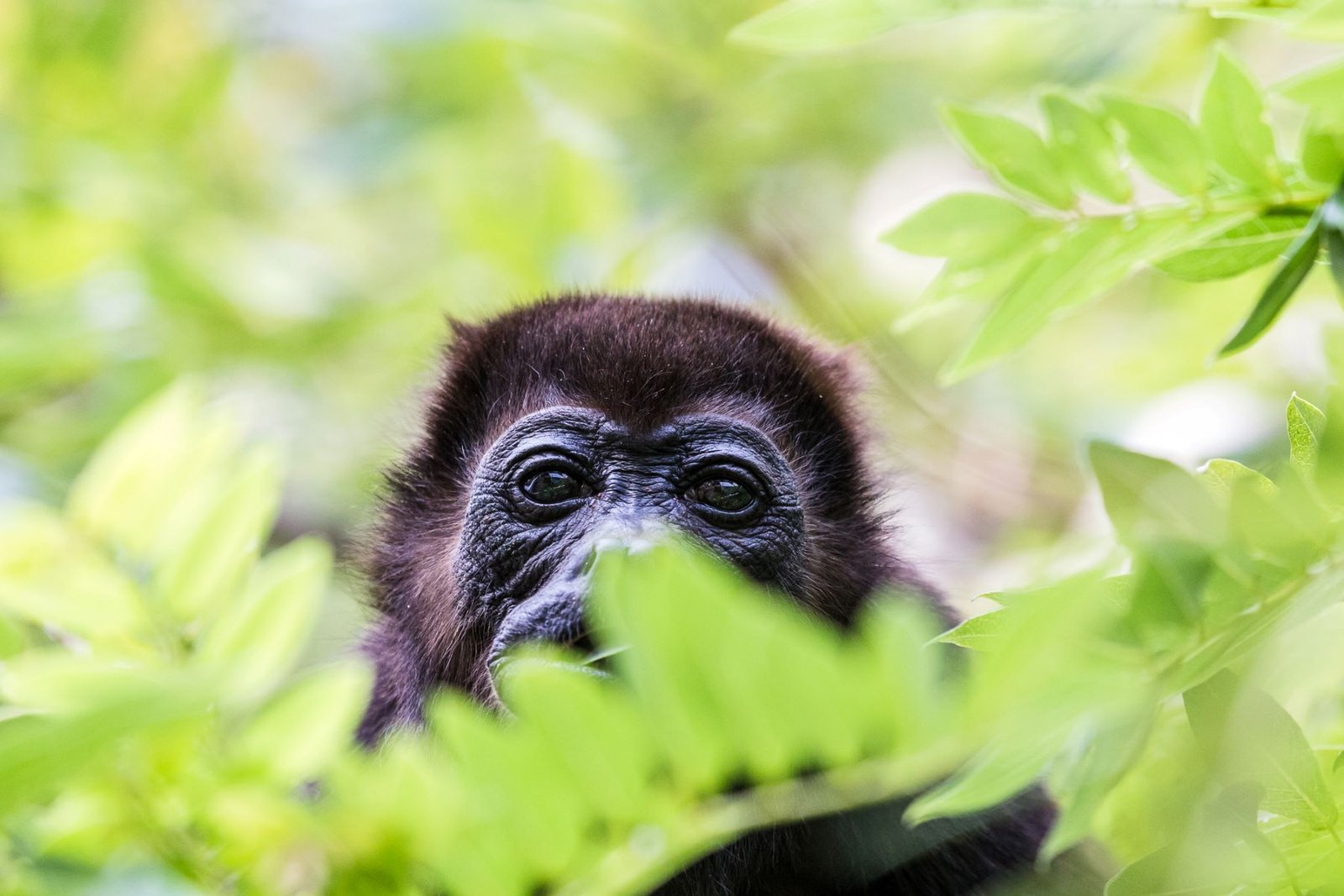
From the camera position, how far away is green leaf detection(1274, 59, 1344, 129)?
5.27ft

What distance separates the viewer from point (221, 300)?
4.64 meters

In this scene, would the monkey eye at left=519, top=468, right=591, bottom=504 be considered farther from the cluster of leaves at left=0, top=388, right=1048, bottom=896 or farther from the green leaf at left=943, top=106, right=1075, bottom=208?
the green leaf at left=943, top=106, right=1075, bottom=208

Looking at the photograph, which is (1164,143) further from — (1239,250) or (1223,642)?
(1223,642)

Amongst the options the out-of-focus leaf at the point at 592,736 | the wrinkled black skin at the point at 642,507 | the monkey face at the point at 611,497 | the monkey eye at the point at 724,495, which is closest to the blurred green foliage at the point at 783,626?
the out-of-focus leaf at the point at 592,736

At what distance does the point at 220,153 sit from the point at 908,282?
314cm

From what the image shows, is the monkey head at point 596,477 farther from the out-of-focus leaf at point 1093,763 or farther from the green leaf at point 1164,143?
the out-of-focus leaf at point 1093,763

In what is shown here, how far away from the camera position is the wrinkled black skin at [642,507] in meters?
3.21

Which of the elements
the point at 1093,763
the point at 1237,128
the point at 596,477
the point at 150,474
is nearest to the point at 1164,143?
the point at 1237,128

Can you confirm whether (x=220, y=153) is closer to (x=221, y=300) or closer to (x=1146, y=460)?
(x=221, y=300)

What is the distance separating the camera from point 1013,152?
2.01 metres

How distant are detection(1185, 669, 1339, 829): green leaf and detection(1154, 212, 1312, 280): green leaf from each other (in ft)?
1.94

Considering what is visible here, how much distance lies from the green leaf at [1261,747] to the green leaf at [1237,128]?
688mm

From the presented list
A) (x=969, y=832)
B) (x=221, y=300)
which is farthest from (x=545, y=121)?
(x=969, y=832)

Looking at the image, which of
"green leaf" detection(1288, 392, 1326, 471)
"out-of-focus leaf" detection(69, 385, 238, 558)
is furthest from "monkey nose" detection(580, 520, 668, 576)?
"green leaf" detection(1288, 392, 1326, 471)
